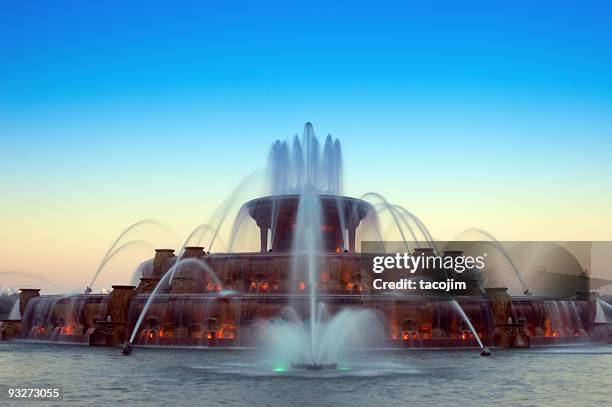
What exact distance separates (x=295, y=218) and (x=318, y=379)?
26.7 metres

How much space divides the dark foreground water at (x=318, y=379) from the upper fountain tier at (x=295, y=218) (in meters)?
17.8

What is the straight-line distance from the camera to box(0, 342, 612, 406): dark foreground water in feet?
43.7

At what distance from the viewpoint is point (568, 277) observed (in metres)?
65.2

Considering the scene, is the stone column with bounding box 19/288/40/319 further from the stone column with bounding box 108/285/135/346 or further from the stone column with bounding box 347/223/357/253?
the stone column with bounding box 347/223/357/253

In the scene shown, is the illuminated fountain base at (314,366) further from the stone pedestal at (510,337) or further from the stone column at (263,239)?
the stone column at (263,239)

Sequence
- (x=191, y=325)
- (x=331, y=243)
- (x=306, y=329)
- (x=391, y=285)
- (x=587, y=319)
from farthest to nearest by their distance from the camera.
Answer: (x=331, y=243)
(x=391, y=285)
(x=587, y=319)
(x=191, y=325)
(x=306, y=329)

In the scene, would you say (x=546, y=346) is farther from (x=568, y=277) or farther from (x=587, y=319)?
(x=568, y=277)

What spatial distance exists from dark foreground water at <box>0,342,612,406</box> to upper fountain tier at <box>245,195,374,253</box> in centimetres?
1781

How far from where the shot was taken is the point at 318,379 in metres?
16.5

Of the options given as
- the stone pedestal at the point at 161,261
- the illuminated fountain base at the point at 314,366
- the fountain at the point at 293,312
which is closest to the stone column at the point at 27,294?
the fountain at the point at 293,312

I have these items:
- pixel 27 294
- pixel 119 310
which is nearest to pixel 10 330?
pixel 27 294

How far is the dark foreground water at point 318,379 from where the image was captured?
13.3 meters

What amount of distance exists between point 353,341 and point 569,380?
11.6m

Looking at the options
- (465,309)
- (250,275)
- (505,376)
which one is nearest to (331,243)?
(250,275)
